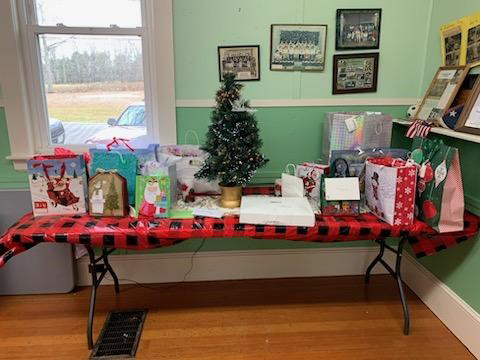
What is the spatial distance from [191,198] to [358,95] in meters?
1.27

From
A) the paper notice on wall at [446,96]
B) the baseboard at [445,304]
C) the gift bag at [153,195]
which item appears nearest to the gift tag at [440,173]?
the paper notice on wall at [446,96]

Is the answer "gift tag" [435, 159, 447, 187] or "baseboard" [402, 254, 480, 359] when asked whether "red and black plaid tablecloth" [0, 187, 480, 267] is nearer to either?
"gift tag" [435, 159, 447, 187]

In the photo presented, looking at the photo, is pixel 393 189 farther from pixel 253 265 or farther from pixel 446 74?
pixel 253 265

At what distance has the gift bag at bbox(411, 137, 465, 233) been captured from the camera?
1.70 metres

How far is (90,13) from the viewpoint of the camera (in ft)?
7.11

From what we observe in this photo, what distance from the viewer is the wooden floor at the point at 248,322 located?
1.85 metres

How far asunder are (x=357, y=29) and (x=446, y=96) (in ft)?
2.18

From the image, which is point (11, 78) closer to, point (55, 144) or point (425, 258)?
point (55, 144)

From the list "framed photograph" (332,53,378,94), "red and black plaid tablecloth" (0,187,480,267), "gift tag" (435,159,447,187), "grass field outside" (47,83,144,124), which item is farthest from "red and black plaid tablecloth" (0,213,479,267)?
"framed photograph" (332,53,378,94)

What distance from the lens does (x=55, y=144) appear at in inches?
91.9

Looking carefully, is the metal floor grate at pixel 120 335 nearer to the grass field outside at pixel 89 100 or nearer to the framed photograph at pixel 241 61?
the grass field outside at pixel 89 100

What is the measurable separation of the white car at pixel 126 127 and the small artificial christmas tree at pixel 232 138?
664mm

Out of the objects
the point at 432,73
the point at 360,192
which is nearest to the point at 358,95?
the point at 432,73

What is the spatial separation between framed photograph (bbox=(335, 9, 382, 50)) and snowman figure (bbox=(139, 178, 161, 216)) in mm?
1399
